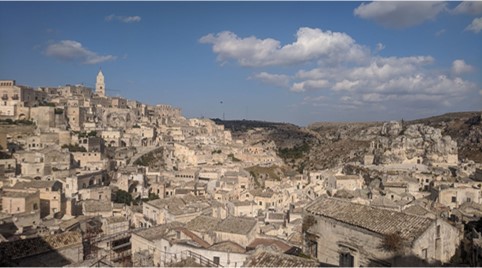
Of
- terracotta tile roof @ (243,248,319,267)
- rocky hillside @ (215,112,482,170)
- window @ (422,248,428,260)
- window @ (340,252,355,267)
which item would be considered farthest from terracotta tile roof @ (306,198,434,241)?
rocky hillside @ (215,112,482,170)

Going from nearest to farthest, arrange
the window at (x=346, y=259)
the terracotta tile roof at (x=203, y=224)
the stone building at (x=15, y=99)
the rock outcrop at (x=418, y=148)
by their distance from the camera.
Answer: the window at (x=346, y=259) → the terracotta tile roof at (x=203, y=224) → the stone building at (x=15, y=99) → the rock outcrop at (x=418, y=148)

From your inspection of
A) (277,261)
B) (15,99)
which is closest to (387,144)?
(15,99)

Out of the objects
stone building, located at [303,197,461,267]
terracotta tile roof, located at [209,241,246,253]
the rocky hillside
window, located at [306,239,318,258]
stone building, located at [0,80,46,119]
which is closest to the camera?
stone building, located at [303,197,461,267]

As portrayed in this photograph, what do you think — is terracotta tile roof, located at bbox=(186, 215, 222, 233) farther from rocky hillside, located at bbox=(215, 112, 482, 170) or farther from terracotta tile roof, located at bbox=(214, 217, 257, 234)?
rocky hillside, located at bbox=(215, 112, 482, 170)

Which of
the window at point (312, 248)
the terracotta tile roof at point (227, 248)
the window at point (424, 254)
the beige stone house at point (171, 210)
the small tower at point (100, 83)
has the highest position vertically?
the small tower at point (100, 83)

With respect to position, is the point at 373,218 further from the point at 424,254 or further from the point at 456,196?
the point at 456,196

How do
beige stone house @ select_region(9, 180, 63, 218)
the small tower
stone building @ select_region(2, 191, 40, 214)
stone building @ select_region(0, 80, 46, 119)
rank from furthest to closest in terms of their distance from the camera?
the small tower → stone building @ select_region(0, 80, 46, 119) → beige stone house @ select_region(9, 180, 63, 218) → stone building @ select_region(2, 191, 40, 214)

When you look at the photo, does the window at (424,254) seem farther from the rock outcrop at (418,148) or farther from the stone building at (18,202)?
the rock outcrop at (418,148)

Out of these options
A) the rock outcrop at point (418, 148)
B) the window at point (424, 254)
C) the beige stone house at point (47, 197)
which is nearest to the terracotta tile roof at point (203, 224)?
the window at point (424, 254)
